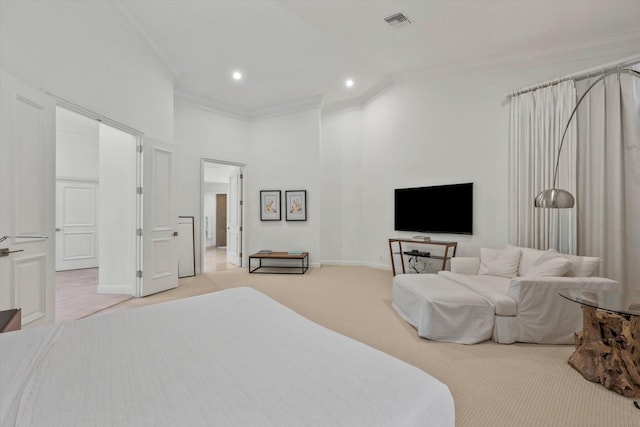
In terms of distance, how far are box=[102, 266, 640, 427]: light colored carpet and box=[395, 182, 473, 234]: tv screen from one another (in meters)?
1.65

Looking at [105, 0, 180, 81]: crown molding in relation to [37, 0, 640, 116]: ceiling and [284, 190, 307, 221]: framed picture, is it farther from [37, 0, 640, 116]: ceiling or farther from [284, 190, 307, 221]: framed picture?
[284, 190, 307, 221]: framed picture

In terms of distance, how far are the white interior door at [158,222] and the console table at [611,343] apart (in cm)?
462

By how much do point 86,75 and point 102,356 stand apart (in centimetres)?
320

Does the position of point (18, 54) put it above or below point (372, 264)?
above

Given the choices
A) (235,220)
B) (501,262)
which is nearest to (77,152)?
(235,220)

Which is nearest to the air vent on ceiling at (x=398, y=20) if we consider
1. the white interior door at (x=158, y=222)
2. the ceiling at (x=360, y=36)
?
the ceiling at (x=360, y=36)

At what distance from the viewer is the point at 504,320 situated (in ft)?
8.45

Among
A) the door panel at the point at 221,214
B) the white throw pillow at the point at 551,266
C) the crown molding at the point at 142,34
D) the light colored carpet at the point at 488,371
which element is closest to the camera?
the light colored carpet at the point at 488,371

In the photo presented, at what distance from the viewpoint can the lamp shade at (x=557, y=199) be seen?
2668 millimetres

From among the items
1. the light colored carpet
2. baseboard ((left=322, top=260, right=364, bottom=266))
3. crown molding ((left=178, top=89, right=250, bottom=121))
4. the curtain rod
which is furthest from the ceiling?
baseboard ((left=322, top=260, right=364, bottom=266))

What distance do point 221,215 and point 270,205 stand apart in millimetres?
5405

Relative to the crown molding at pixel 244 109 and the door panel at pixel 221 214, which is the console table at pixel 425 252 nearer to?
the crown molding at pixel 244 109

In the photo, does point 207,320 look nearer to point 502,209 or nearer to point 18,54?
point 18,54

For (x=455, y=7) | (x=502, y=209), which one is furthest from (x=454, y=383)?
(x=455, y=7)
